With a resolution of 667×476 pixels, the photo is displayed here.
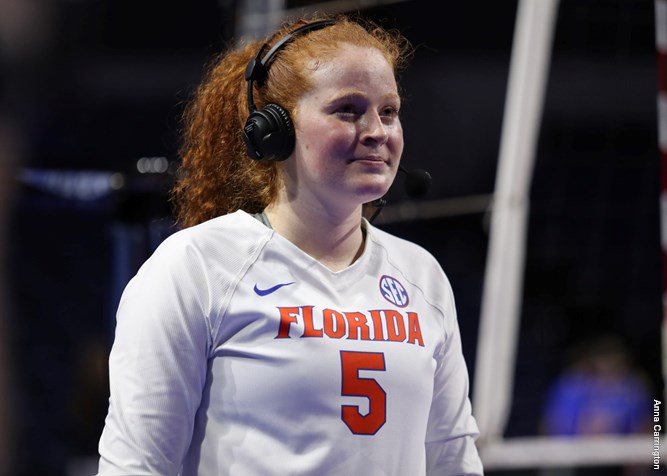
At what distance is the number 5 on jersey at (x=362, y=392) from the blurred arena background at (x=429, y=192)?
4.89 ft

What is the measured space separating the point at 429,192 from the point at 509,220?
4.44 m

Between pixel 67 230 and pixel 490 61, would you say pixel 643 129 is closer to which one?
pixel 490 61

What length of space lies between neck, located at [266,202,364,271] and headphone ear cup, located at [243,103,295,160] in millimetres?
99

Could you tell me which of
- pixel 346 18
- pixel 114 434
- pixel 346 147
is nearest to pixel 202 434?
pixel 114 434

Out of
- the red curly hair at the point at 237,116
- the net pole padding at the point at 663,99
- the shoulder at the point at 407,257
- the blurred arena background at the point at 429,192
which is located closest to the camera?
the red curly hair at the point at 237,116

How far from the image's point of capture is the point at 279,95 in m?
1.79

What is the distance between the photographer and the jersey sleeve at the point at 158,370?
1.58m

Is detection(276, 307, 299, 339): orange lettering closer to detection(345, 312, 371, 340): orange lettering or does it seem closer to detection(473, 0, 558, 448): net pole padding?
detection(345, 312, 371, 340): orange lettering

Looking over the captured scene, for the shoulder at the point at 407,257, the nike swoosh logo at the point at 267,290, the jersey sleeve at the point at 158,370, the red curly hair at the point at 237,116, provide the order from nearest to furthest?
→ the jersey sleeve at the point at 158,370, the nike swoosh logo at the point at 267,290, the red curly hair at the point at 237,116, the shoulder at the point at 407,257

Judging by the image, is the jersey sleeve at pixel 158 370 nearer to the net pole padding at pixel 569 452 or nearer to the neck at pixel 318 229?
the neck at pixel 318 229

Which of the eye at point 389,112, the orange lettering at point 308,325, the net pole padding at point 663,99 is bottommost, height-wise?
the orange lettering at point 308,325

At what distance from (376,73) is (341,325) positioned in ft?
1.35

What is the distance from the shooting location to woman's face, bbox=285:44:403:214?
1.70 meters

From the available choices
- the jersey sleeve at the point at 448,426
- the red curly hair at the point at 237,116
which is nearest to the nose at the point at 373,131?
the red curly hair at the point at 237,116
